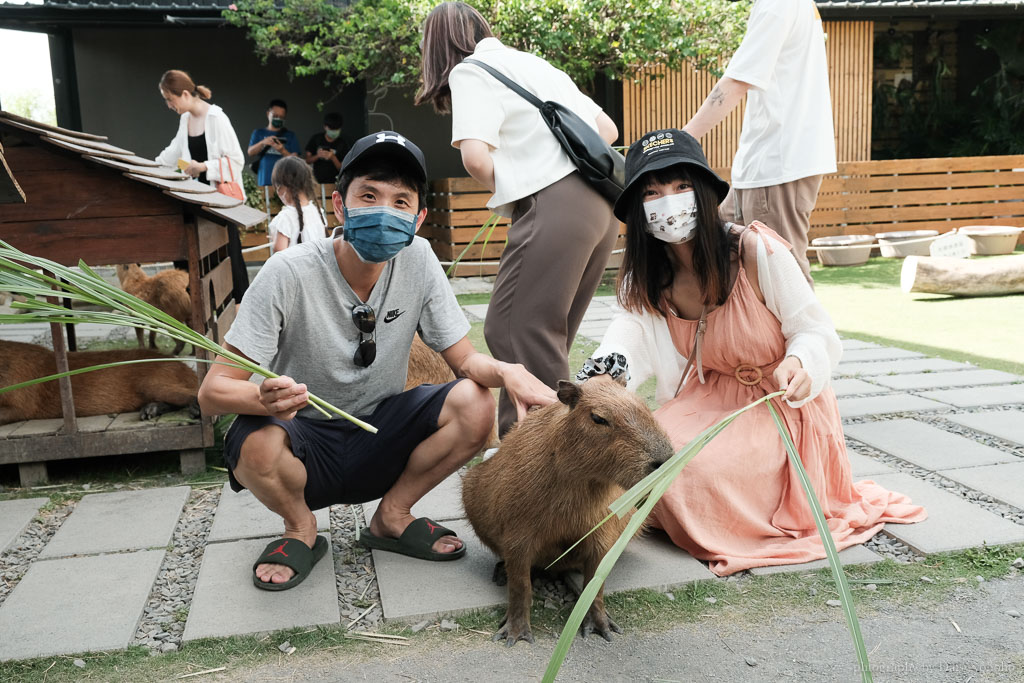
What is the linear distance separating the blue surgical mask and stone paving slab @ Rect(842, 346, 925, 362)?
14.9ft

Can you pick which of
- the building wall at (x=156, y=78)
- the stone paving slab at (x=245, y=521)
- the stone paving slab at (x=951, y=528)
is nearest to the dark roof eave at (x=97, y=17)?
the building wall at (x=156, y=78)

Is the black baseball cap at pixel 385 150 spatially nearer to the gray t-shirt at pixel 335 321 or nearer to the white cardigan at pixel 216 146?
the gray t-shirt at pixel 335 321

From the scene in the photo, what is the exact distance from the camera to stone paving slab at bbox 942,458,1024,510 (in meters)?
3.76

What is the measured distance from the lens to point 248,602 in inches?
119

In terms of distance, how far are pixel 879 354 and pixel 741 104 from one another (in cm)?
758

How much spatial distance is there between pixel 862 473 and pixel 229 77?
13.4 meters

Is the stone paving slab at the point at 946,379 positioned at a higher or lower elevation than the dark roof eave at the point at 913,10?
lower

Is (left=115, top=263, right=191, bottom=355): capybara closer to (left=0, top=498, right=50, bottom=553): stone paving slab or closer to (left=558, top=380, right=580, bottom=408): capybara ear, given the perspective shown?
(left=0, top=498, right=50, bottom=553): stone paving slab

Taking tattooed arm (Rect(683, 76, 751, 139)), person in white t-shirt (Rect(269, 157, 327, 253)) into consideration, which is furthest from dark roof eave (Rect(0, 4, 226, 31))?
tattooed arm (Rect(683, 76, 751, 139))

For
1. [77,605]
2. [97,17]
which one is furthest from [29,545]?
[97,17]

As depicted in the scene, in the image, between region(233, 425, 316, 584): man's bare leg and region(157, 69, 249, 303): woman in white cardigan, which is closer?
region(233, 425, 316, 584): man's bare leg

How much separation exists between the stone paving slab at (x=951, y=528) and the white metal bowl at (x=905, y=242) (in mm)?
9228

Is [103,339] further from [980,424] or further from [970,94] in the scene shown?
[970,94]

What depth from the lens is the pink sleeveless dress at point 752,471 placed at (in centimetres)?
332
